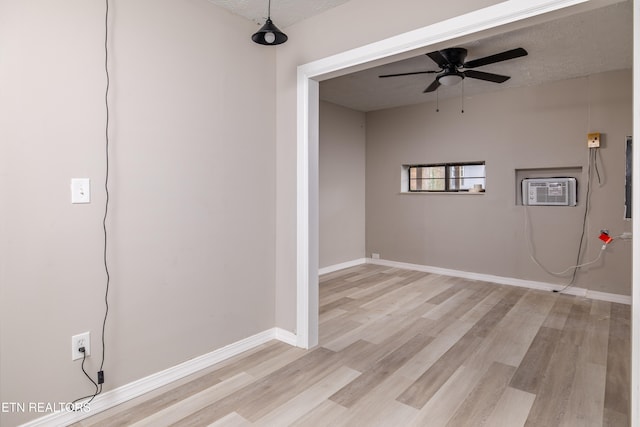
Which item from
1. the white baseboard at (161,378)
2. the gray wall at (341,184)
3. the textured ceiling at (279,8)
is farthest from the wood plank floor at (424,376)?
the textured ceiling at (279,8)

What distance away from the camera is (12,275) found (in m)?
1.65

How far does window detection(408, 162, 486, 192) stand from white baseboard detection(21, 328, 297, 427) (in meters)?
3.79

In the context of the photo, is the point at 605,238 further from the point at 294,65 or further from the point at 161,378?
the point at 161,378

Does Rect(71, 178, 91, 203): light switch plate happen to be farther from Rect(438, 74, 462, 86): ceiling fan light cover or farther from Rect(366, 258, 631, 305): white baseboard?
Rect(366, 258, 631, 305): white baseboard

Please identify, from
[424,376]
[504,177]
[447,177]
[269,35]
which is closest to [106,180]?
[269,35]

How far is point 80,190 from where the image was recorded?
1856 millimetres

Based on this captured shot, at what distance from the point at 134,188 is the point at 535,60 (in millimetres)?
3979

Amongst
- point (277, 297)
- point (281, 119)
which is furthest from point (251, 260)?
point (281, 119)

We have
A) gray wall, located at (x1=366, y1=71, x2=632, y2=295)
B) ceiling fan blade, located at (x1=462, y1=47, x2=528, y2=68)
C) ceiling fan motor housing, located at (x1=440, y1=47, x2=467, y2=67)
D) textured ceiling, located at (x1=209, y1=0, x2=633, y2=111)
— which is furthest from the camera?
gray wall, located at (x1=366, y1=71, x2=632, y2=295)

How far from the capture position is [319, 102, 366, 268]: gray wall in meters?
5.38

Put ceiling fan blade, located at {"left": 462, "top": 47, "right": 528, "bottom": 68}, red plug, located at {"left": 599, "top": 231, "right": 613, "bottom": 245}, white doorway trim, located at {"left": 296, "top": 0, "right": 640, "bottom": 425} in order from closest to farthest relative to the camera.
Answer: white doorway trim, located at {"left": 296, "top": 0, "right": 640, "bottom": 425}
ceiling fan blade, located at {"left": 462, "top": 47, "right": 528, "bottom": 68}
red plug, located at {"left": 599, "top": 231, "right": 613, "bottom": 245}

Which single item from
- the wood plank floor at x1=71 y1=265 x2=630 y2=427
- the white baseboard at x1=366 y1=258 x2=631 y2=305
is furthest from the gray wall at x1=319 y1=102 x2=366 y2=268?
the wood plank floor at x1=71 y1=265 x2=630 y2=427

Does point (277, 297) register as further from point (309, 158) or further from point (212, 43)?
point (212, 43)

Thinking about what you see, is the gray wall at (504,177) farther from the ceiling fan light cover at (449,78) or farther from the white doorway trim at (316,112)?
the white doorway trim at (316,112)
